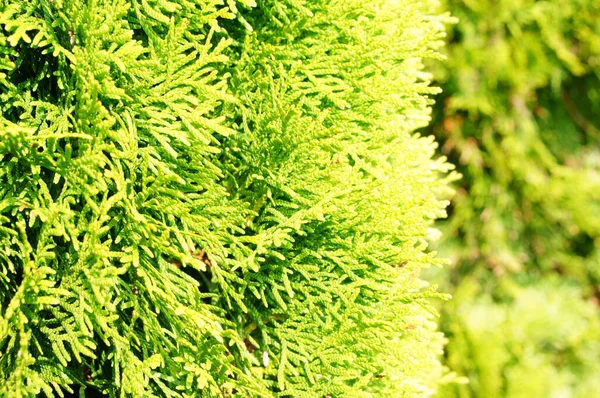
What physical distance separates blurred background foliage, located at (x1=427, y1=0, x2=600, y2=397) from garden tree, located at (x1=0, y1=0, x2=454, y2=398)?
6.89 feet

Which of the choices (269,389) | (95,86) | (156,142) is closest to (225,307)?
(269,389)

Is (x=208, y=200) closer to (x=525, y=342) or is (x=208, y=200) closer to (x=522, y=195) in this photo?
(x=525, y=342)

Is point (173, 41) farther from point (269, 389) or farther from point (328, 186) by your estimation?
point (269, 389)

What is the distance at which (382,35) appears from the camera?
1866mm

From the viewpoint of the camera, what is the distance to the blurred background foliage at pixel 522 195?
377 centimetres

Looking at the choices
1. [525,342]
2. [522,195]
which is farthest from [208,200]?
[522,195]

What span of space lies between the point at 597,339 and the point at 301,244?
3242 mm

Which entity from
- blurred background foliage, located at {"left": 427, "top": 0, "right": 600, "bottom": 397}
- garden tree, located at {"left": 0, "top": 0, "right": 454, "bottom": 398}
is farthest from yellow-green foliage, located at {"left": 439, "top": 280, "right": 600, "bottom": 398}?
garden tree, located at {"left": 0, "top": 0, "right": 454, "bottom": 398}

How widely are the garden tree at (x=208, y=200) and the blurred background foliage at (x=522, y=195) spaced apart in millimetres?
2099

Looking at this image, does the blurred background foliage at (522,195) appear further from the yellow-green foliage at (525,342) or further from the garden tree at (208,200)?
the garden tree at (208,200)

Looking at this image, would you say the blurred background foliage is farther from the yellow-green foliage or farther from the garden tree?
the garden tree

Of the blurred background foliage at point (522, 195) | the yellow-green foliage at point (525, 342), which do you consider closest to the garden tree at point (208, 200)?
the yellow-green foliage at point (525, 342)

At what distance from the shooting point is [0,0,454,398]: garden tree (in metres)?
1.41

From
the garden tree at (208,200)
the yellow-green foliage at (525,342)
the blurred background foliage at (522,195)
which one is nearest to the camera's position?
the garden tree at (208,200)
